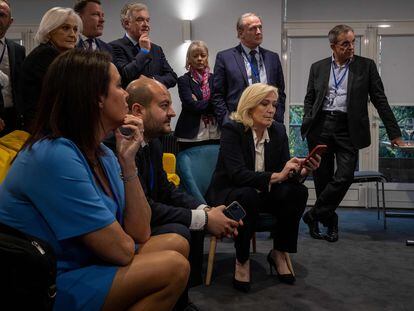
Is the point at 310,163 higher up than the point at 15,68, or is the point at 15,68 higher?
the point at 15,68

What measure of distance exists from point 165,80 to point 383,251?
1989mm

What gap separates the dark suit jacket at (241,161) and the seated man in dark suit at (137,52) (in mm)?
736

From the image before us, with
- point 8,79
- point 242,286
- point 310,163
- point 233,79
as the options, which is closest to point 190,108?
point 233,79

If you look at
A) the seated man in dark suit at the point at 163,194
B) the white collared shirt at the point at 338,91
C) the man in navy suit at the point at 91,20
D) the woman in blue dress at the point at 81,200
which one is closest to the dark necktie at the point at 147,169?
the seated man in dark suit at the point at 163,194

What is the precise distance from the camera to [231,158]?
305cm

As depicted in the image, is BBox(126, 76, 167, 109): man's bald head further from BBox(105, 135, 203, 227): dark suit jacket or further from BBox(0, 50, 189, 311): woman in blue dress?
BBox(0, 50, 189, 311): woman in blue dress

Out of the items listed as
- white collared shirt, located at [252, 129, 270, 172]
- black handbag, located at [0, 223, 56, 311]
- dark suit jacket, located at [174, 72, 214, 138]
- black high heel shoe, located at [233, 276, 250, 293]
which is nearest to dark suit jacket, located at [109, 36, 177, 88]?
dark suit jacket, located at [174, 72, 214, 138]

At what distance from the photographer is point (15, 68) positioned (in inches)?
118

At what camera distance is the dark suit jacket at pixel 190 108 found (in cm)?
401

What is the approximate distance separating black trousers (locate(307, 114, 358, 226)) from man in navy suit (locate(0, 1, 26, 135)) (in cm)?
236

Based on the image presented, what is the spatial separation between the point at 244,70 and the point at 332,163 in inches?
43.5

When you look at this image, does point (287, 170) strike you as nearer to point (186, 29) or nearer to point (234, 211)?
point (234, 211)

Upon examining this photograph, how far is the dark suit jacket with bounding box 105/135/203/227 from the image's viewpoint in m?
2.12

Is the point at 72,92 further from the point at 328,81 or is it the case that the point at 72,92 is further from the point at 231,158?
the point at 328,81
